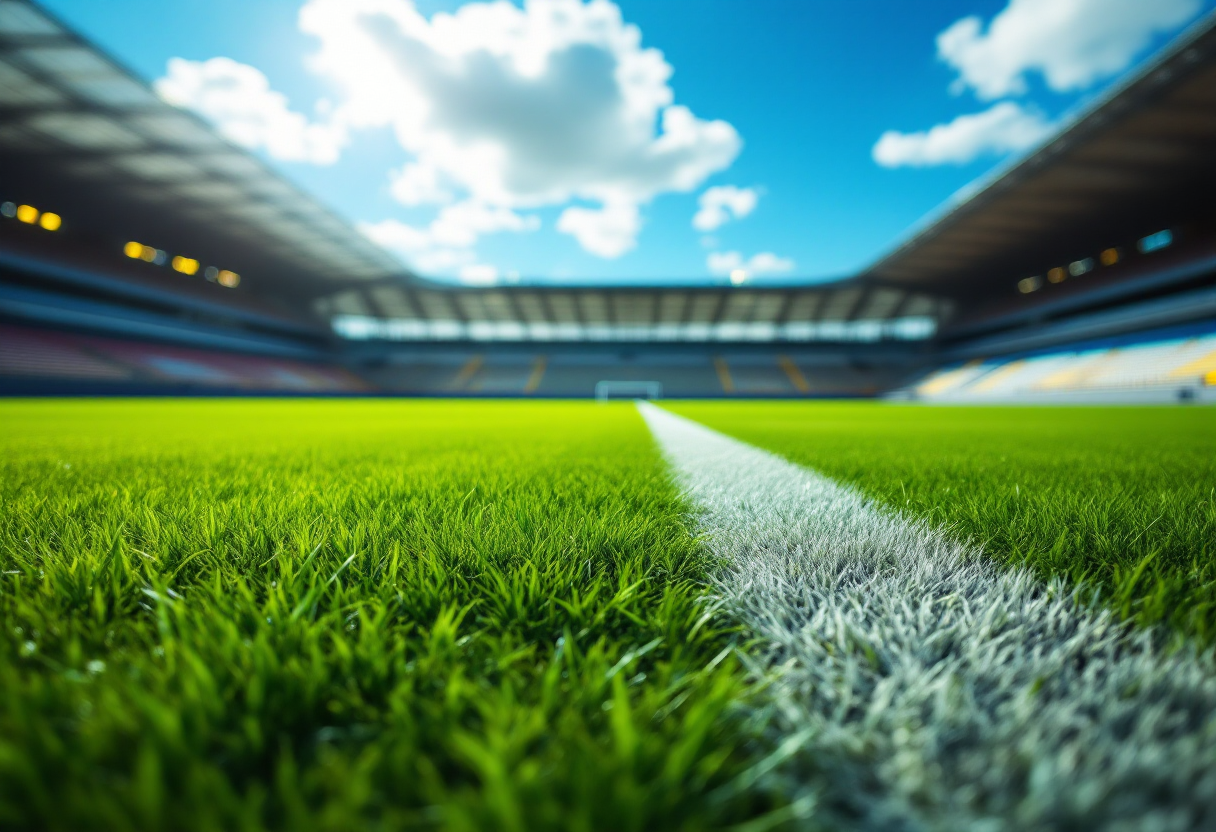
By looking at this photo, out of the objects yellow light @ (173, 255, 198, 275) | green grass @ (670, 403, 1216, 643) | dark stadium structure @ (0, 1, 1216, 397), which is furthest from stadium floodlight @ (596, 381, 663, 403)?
green grass @ (670, 403, 1216, 643)

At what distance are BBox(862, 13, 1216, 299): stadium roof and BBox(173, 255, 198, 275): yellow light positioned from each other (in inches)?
1688

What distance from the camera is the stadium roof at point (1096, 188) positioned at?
48.4 ft

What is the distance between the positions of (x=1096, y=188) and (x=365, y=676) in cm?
3028

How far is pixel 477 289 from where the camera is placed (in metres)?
37.4

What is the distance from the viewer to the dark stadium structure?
17.1 metres

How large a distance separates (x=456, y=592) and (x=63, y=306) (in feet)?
119

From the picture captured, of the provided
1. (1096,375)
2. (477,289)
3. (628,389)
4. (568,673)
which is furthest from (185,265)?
(1096,375)

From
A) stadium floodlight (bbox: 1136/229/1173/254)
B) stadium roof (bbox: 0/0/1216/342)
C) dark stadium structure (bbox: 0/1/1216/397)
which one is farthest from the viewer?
stadium floodlight (bbox: 1136/229/1173/254)

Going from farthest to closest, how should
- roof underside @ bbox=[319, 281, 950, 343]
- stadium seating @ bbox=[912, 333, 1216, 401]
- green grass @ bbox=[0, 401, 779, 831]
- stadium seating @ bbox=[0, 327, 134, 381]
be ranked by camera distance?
roof underside @ bbox=[319, 281, 950, 343], stadium seating @ bbox=[0, 327, 134, 381], stadium seating @ bbox=[912, 333, 1216, 401], green grass @ bbox=[0, 401, 779, 831]

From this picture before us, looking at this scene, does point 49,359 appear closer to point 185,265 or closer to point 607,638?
point 185,265

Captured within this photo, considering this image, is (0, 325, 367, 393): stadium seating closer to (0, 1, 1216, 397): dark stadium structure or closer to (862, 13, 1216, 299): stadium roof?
(0, 1, 1216, 397): dark stadium structure

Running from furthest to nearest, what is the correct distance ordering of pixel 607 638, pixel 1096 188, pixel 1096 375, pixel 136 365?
1. pixel 136 365
2. pixel 1096 375
3. pixel 1096 188
4. pixel 607 638

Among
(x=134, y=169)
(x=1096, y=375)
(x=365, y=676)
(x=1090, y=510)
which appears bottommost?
(x=1096, y=375)

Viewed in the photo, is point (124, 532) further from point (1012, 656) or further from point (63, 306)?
point (63, 306)
